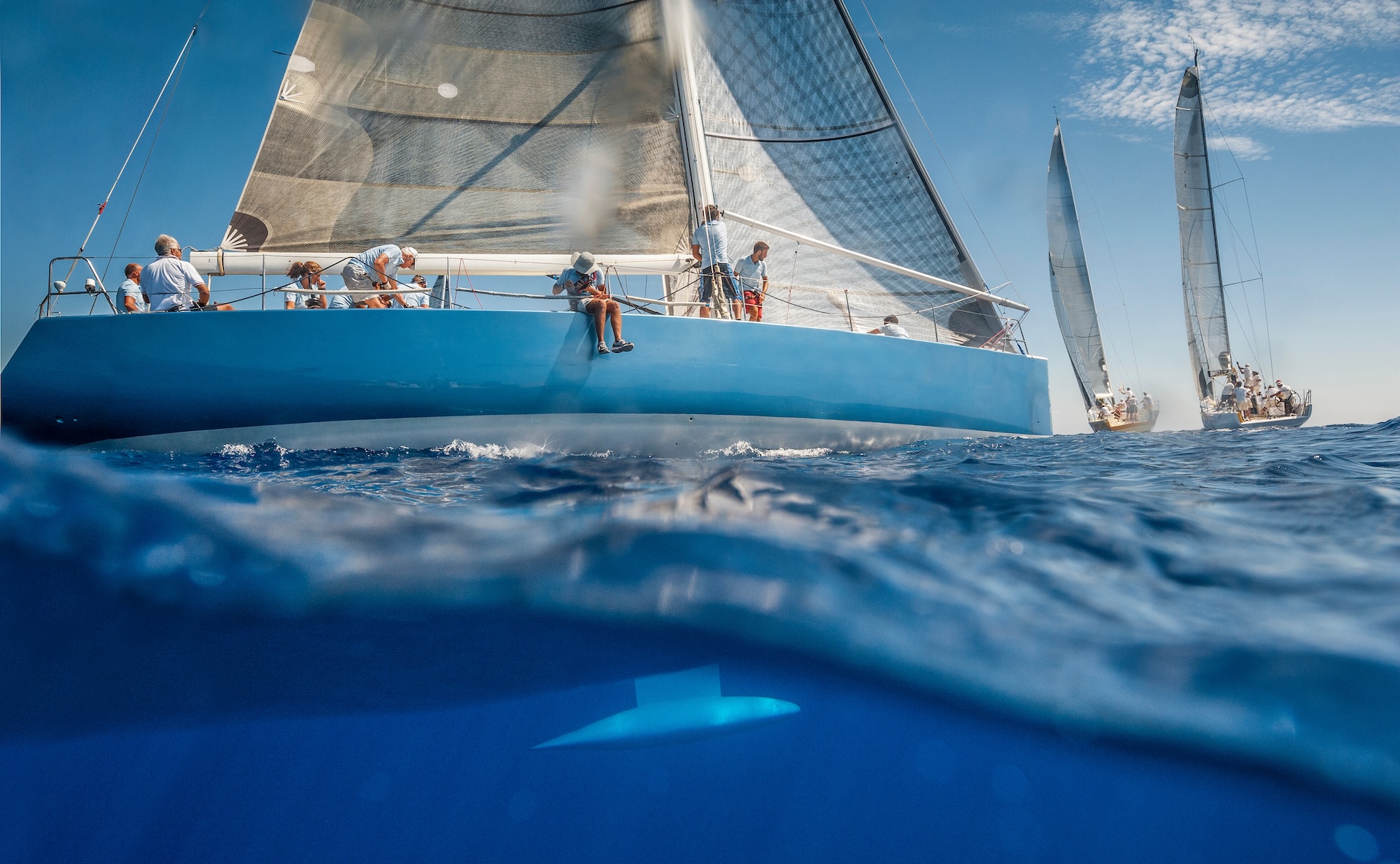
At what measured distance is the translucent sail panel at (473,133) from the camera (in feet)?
19.2

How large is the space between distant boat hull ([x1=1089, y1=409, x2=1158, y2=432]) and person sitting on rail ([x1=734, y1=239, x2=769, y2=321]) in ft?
A: 57.6

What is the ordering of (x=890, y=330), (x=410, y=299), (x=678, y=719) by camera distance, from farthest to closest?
1. (x=890, y=330)
2. (x=410, y=299)
3. (x=678, y=719)

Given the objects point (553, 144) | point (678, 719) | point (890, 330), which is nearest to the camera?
point (678, 719)

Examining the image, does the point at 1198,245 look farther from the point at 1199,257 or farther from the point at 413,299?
the point at 413,299

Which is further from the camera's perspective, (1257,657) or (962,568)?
(962,568)

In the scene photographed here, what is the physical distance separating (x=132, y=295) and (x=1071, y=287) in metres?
22.6

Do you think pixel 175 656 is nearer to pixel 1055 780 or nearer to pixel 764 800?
pixel 764 800

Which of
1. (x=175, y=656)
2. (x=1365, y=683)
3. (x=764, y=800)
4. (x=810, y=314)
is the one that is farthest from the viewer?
Answer: (x=810, y=314)

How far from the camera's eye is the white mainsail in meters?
5.88

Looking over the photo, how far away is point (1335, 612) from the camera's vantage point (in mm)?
1252

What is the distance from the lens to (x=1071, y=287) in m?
20.6

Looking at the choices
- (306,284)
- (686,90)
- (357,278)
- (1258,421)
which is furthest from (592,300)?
(1258,421)

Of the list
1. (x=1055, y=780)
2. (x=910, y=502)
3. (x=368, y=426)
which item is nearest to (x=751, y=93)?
(x=368, y=426)

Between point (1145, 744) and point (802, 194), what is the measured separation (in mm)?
6292
